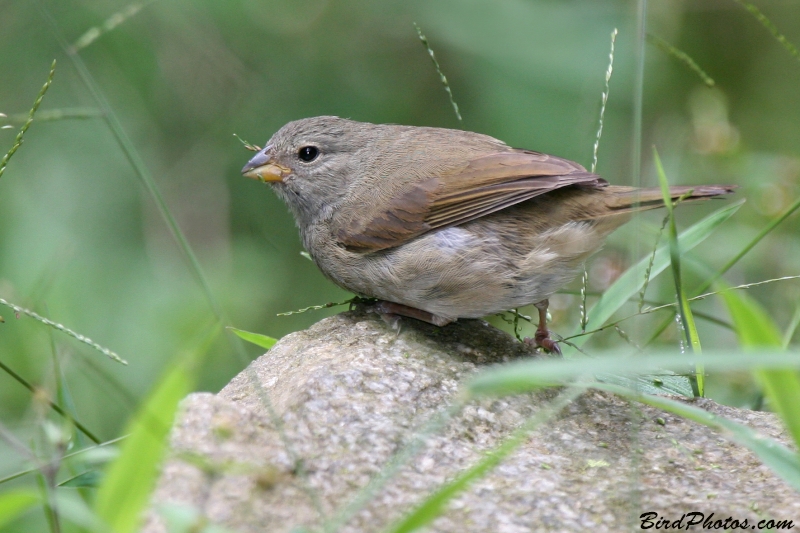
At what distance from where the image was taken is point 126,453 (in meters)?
2.04

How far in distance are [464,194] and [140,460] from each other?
87.7 inches

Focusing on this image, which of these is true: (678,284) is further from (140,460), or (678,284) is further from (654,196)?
(140,460)

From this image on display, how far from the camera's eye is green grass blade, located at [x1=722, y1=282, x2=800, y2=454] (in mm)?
1990

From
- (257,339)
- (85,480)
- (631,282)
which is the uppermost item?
(85,480)

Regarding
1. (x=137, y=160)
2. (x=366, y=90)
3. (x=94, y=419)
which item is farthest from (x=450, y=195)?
(x=366, y=90)

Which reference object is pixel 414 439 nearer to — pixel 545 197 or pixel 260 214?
pixel 545 197

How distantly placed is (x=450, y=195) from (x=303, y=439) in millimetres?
1671

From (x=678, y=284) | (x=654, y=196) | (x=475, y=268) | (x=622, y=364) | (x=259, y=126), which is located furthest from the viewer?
(x=259, y=126)

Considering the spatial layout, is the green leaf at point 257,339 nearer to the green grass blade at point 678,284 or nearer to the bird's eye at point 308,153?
the bird's eye at point 308,153

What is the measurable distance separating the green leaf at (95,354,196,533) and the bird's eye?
274 centimetres

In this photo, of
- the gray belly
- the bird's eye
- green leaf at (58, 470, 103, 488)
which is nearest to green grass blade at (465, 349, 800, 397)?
green leaf at (58, 470, 103, 488)

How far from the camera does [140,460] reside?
79.9 inches

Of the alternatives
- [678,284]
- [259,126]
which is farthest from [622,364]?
[259,126]

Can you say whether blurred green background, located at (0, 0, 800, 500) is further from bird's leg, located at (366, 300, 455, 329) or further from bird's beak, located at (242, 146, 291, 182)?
bird's leg, located at (366, 300, 455, 329)
